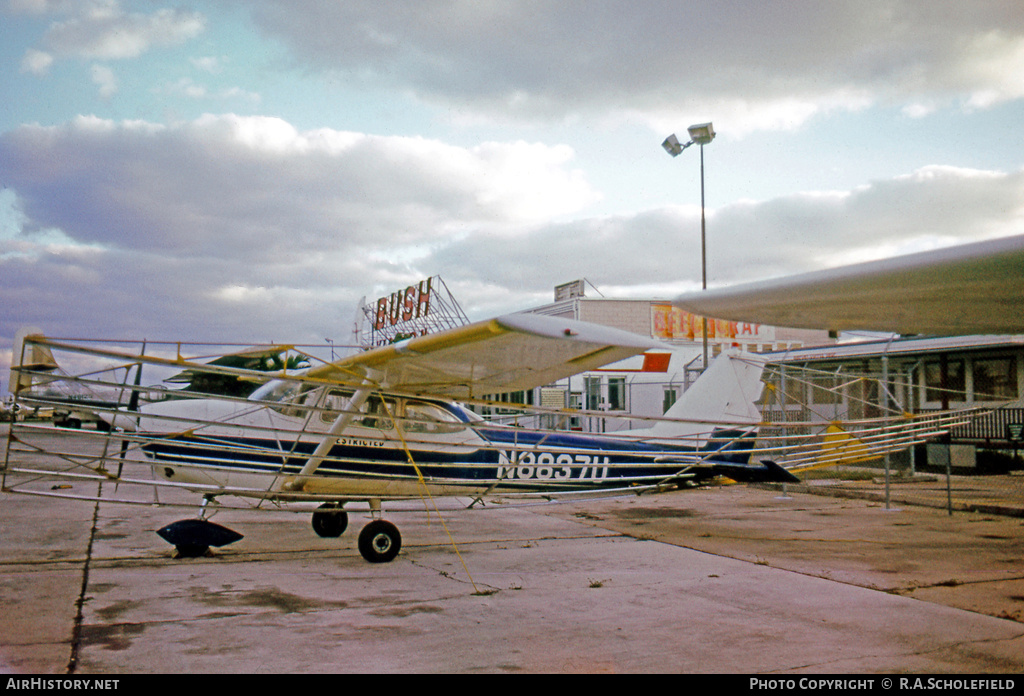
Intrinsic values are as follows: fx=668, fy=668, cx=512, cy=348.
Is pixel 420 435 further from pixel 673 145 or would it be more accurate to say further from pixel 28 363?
pixel 673 145

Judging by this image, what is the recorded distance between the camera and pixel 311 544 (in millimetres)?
8367

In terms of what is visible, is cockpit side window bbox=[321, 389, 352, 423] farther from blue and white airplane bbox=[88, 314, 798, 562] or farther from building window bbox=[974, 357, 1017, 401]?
building window bbox=[974, 357, 1017, 401]

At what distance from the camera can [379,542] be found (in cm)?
714

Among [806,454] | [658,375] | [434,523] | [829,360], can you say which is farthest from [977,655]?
[658,375]

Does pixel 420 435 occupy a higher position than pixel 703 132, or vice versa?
pixel 703 132

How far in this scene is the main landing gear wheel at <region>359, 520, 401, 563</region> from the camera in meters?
7.09

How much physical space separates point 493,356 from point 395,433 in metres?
2.48

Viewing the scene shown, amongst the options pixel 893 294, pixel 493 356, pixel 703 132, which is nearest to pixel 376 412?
pixel 493 356

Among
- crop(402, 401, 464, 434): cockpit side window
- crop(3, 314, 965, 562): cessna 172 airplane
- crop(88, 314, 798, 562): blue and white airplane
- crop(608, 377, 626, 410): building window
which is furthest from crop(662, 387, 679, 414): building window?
crop(402, 401, 464, 434): cockpit side window

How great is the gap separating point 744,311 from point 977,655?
2.78m

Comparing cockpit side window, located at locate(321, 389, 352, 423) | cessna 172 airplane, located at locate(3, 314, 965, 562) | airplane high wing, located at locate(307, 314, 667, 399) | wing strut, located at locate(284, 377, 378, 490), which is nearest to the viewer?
airplane high wing, located at locate(307, 314, 667, 399)

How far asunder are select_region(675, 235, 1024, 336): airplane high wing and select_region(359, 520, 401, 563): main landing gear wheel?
187 inches

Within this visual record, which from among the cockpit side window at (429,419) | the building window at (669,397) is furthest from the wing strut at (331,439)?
the building window at (669,397)

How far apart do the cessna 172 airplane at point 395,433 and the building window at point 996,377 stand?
30.3 feet
